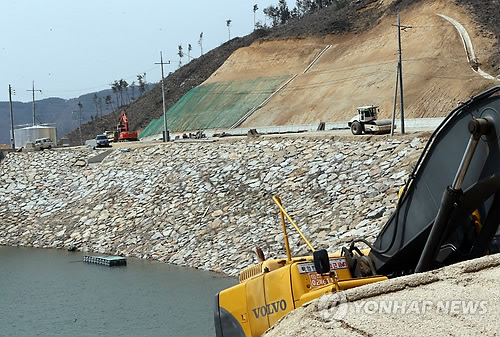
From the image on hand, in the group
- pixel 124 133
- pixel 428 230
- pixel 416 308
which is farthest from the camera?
pixel 124 133

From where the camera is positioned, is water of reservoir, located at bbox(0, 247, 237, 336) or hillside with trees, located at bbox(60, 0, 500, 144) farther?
hillside with trees, located at bbox(60, 0, 500, 144)

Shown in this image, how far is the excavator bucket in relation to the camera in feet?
25.9

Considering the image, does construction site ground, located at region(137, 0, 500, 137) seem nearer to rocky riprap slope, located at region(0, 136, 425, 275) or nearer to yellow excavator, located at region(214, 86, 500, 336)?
rocky riprap slope, located at region(0, 136, 425, 275)

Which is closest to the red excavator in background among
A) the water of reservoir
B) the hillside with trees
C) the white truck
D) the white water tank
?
the white water tank

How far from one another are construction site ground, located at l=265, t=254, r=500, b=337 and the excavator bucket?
0.65 metres

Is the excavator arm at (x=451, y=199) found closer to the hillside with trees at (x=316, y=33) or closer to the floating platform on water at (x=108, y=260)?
the floating platform on water at (x=108, y=260)

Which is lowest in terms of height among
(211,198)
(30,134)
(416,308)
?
(211,198)

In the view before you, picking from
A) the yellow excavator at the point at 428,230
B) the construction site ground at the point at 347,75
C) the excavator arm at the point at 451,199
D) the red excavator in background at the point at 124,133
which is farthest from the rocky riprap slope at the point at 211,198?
the construction site ground at the point at 347,75

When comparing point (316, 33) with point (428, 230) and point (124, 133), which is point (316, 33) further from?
point (428, 230)

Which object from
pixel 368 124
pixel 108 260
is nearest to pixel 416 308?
pixel 108 260

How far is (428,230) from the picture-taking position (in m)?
8.60

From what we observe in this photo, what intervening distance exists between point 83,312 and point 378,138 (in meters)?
17.2

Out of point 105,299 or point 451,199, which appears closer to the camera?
point 451,199

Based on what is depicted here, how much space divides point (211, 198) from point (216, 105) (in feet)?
140
